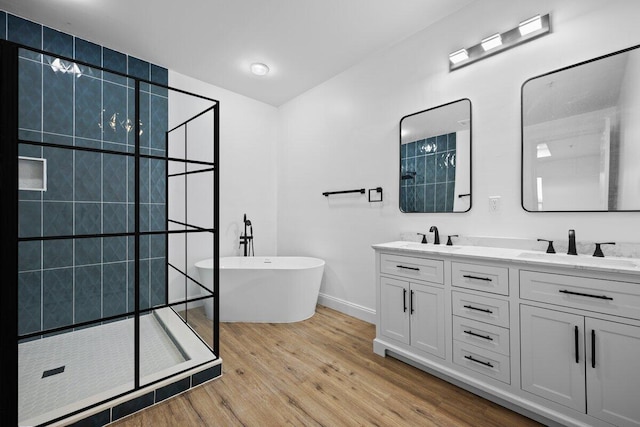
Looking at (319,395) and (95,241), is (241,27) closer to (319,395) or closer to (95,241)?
(95,241)

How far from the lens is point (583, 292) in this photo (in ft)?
4.57

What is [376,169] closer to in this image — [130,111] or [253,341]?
[253,341]

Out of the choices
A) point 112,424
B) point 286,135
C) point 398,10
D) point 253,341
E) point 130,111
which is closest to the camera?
point 112,424

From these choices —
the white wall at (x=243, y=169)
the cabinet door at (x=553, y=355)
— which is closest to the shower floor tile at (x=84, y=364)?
the white wall at (x=243, y=169)

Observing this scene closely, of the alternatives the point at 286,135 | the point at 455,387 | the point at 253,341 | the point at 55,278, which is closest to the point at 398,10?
the point at 286,135

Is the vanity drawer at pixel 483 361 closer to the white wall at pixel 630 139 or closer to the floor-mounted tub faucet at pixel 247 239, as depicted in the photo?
the white wall at pixel 630 139

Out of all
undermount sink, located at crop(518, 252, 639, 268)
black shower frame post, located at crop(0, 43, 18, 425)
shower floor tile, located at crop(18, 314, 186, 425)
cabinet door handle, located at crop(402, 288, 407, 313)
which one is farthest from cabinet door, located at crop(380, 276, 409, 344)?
black shower frame post, located at crop(0, 43, 18, 425)

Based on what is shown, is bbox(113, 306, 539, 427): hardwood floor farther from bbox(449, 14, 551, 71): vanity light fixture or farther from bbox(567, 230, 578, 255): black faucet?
bbox(449, 14, 551, 71): vanity light fixture

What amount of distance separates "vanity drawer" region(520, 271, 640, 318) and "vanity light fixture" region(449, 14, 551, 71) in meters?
1.58

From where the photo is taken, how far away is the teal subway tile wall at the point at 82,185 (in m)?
Answer: 2.28

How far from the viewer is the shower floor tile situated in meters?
1.58

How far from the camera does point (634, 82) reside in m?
1.59

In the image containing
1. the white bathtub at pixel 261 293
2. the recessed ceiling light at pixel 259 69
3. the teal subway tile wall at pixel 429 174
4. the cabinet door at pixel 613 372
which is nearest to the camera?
the cabinet door at pixel 613 372

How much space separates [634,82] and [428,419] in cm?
219
